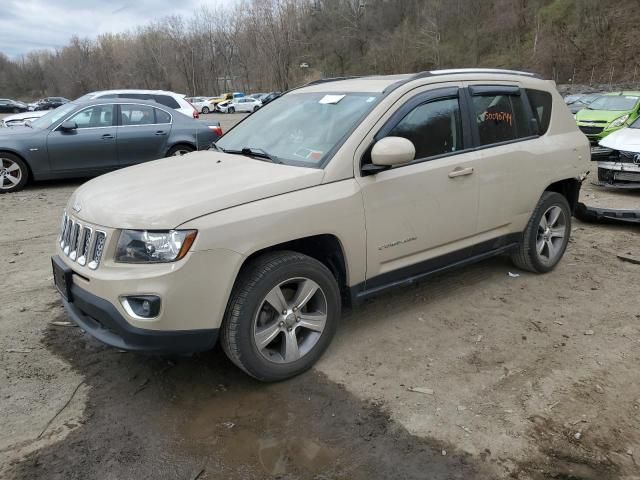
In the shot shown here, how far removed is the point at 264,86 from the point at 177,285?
8867cm

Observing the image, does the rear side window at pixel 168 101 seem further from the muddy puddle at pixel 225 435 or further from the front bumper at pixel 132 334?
the front bumper at pixel 132 334

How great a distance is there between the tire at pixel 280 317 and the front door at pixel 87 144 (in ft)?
24.9

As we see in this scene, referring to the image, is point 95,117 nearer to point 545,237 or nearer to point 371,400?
point 545,237

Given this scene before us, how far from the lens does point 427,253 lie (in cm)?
403

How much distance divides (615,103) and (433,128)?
13.0 m

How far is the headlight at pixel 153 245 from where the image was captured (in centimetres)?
285

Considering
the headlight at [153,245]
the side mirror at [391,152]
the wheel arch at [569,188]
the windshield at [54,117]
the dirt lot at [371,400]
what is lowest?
the dirt lot at [371,400]

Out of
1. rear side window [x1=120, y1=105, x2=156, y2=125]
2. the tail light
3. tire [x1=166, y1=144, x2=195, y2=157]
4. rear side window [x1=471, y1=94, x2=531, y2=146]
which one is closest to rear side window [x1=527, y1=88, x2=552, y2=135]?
rear side window [x1=471, y1=94, x2=531, y2=146]

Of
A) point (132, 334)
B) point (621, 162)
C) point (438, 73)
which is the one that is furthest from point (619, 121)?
point (132, 334)

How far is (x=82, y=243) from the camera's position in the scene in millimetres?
3168

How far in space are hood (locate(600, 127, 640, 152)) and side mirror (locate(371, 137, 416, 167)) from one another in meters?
6.74

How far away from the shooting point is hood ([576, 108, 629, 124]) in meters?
13.5

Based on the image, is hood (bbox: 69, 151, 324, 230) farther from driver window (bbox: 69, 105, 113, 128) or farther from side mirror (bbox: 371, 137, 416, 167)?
driver window (bbox: 69, 105, 113, 128)

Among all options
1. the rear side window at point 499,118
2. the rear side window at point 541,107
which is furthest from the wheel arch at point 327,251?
the rear side window at point 541,107
